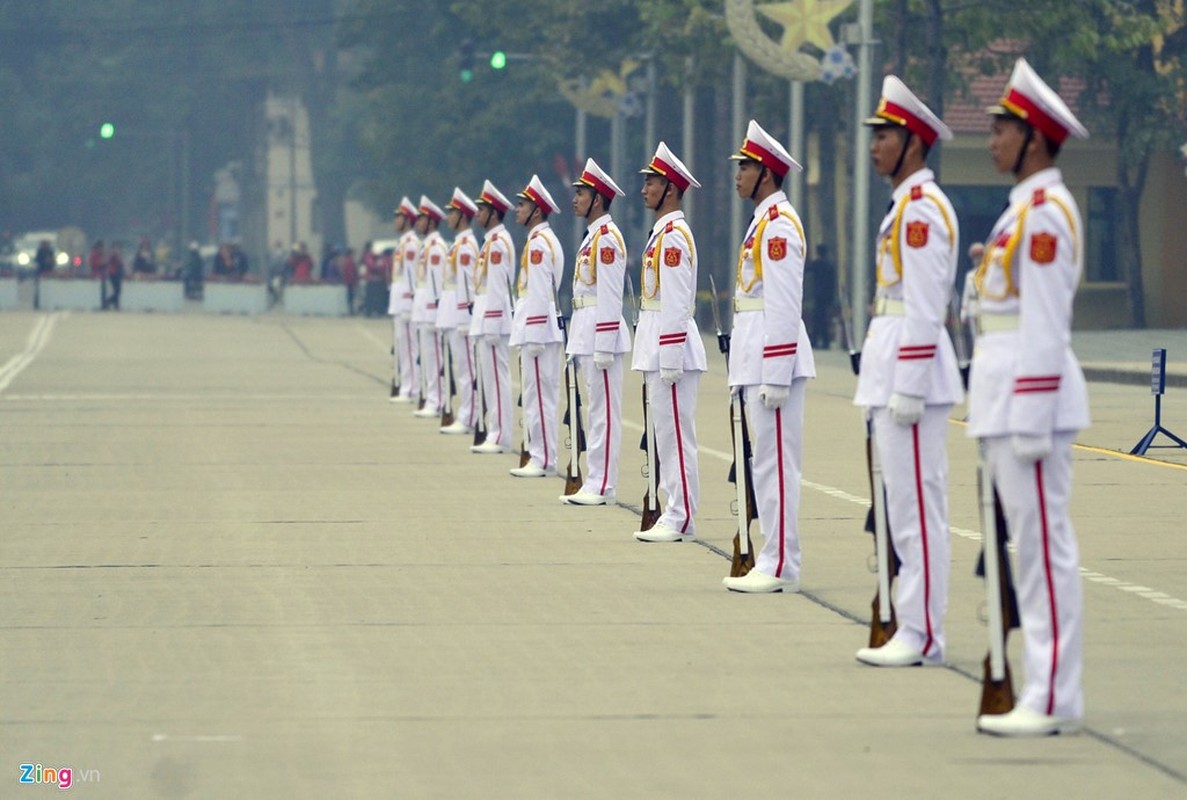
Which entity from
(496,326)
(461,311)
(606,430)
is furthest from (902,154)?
(461,311)

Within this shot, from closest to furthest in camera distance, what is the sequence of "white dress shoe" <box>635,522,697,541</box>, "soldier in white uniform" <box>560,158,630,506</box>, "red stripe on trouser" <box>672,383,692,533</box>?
"red stripe on trouser" <box>672,383,692,533</box> < "white dress shoe" <box>635,522,697,541</box> < "soldier in white uniform" <box>560,158,630,506</box>

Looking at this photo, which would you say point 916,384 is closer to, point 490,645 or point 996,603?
point 996,603

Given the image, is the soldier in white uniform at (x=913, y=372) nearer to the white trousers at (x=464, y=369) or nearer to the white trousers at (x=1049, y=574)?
the white trousers at (x=1049, y=574)

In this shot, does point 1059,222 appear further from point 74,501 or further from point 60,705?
point 74,501

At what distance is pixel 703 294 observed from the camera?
1973 inches

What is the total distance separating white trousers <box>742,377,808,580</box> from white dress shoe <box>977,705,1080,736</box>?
347 centimetres

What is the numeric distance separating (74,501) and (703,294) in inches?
1353

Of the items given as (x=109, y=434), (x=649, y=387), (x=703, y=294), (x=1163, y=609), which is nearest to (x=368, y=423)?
(x=109, y=434)

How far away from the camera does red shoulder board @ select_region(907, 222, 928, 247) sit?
9.23 m

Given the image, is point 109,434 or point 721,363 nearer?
point 109,434

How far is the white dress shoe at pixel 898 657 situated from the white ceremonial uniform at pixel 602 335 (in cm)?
639

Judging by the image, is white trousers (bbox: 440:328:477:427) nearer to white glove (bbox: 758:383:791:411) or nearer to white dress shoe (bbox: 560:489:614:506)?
white dress shoe (bbox: 560:489:614:506)

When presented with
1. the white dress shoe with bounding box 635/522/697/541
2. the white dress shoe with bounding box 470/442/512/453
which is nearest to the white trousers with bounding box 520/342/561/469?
the white dress shoe with bounding box 470/442/512/453

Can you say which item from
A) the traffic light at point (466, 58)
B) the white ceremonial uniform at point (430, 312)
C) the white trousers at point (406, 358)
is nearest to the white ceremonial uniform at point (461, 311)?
the white ceremonial uniform at point (430, 312)
